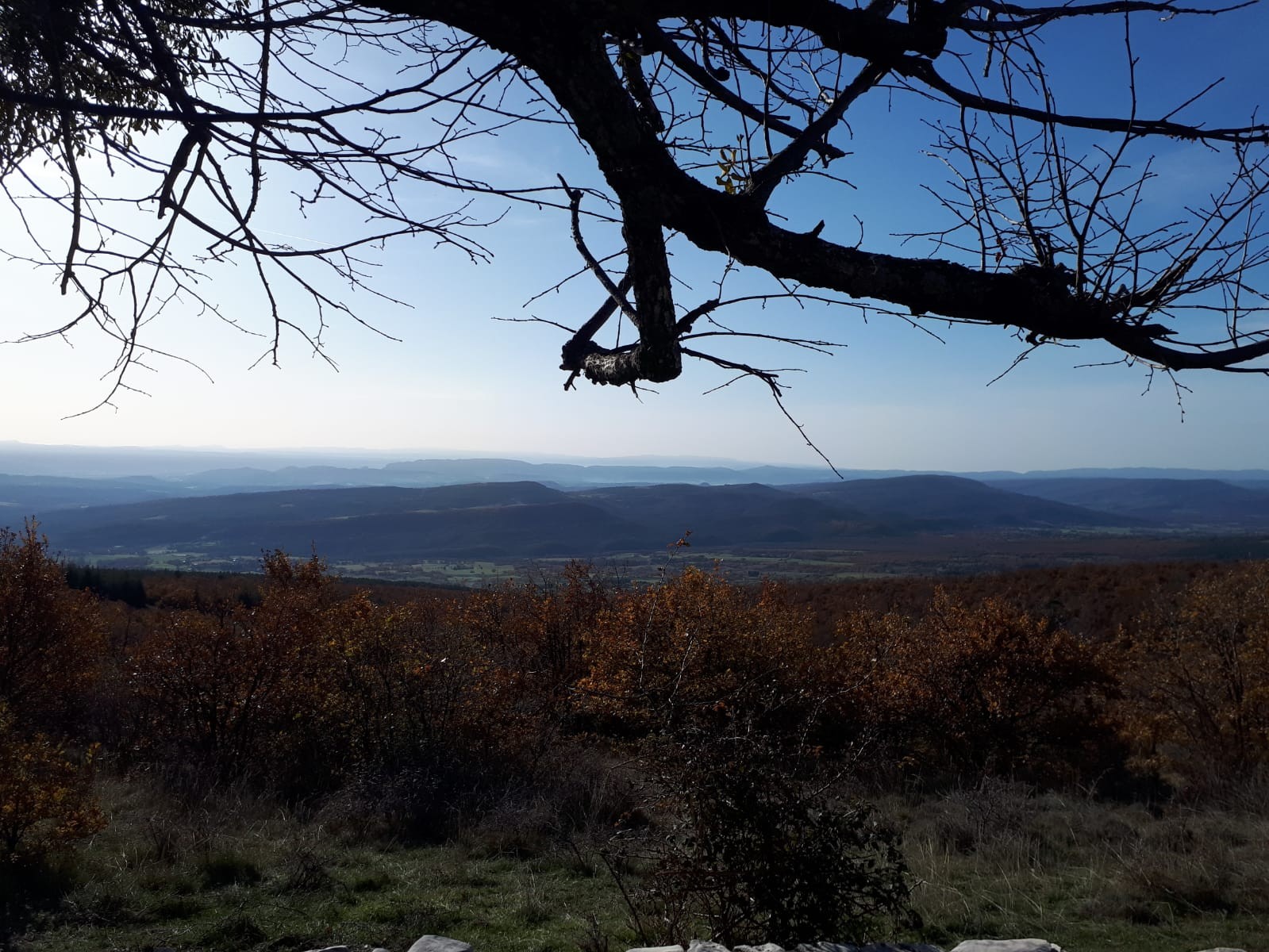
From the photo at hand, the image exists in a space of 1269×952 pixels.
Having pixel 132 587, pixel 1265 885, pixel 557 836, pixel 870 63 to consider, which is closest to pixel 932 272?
pixel 870 63

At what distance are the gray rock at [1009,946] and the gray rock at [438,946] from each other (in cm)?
243

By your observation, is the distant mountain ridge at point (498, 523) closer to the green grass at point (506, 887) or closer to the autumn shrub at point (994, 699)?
the autumn shrub at point (994, 699)

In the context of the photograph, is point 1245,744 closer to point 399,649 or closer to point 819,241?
point 399,649

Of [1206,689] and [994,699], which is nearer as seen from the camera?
[1206,689]

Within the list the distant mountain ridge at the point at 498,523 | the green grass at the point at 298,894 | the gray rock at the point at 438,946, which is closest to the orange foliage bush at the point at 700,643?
the green grass at the point at 298,894

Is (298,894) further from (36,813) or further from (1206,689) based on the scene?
(1206,689)

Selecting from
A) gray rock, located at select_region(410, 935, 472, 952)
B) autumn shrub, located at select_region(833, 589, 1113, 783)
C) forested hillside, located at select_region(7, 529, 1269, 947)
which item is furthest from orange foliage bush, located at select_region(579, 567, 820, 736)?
gray rock, located at select_region(410, 935, 472, 952)

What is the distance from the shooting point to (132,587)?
4359cm

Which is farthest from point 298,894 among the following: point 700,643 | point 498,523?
point 498,523

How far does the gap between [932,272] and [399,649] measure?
35.1 feet

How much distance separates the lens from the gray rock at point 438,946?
3.83 meters

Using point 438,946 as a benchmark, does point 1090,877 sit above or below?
below

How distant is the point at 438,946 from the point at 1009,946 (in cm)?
279

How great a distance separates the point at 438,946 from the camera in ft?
12.8
